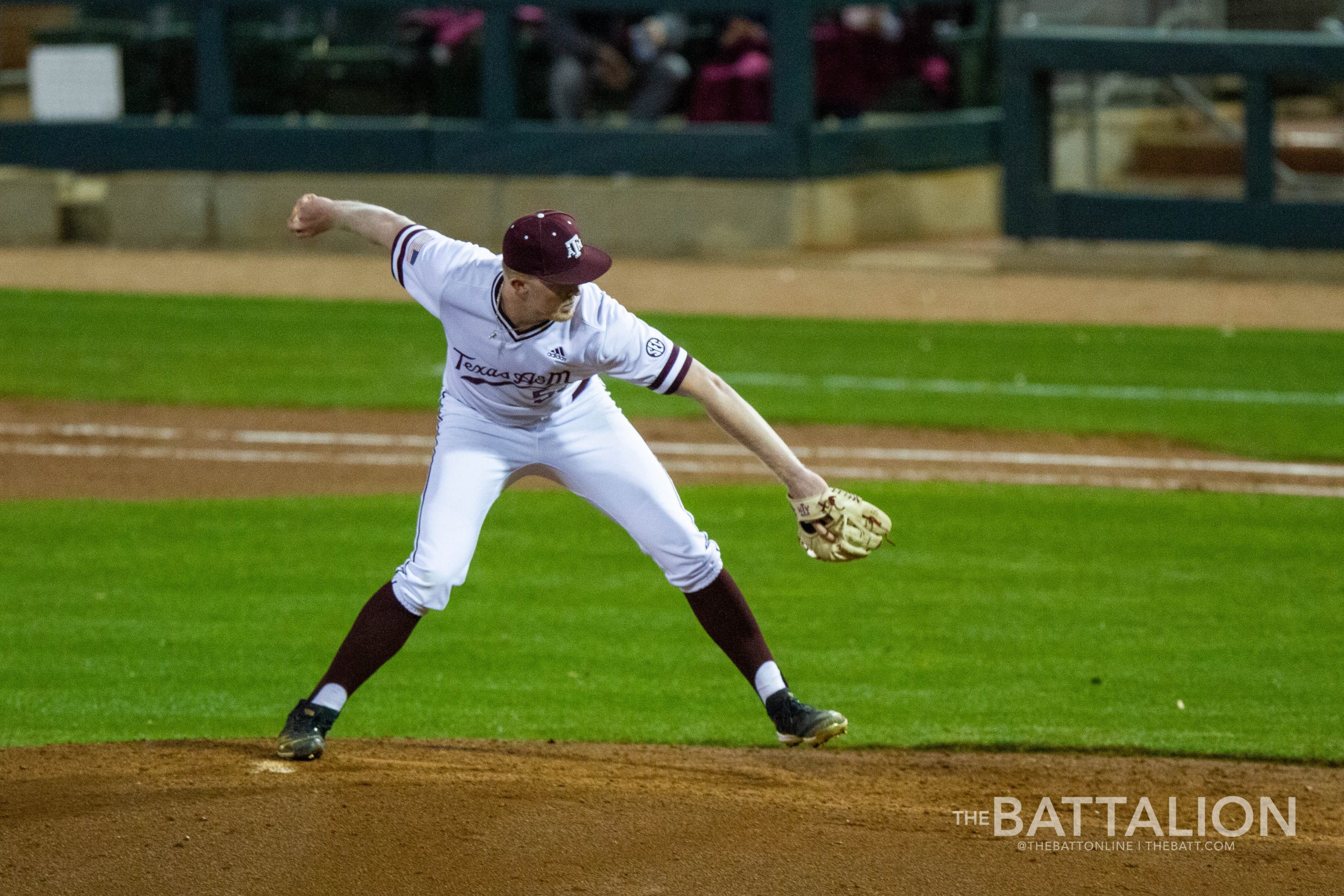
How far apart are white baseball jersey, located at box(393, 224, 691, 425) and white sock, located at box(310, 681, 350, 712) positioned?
37.3 inches

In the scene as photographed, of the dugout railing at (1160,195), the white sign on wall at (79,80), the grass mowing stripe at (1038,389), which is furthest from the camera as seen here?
the white sign on wall at (79,80)

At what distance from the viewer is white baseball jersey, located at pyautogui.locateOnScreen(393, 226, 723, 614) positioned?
17.1ft

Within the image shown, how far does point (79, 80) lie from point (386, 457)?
1000 centimetres

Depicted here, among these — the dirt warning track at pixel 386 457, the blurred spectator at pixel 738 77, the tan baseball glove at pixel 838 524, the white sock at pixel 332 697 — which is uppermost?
the blurred spectator at pixel 738 77

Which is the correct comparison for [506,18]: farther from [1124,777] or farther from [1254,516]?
[1124,777]

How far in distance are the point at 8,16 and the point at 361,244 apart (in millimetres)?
4615

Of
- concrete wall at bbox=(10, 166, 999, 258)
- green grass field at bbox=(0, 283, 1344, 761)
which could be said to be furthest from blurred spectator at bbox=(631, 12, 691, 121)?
green grass field at bbox=(0, 283, 1344, 761)

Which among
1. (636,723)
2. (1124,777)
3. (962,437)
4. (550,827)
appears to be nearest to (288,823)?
(550,827)

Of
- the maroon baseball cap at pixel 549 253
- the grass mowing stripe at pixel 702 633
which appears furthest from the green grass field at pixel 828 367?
the maroon baseball cap at pixel 549 253

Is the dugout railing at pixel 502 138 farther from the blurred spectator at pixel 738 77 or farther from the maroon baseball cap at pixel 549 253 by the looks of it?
the maroon baseball cap at pixel 549 253

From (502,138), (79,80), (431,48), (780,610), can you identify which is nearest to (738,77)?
(502,138)

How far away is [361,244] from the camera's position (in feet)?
59.6

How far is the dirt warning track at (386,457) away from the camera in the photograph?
10.0 meters

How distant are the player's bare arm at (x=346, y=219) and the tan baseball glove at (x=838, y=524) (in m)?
1.55
